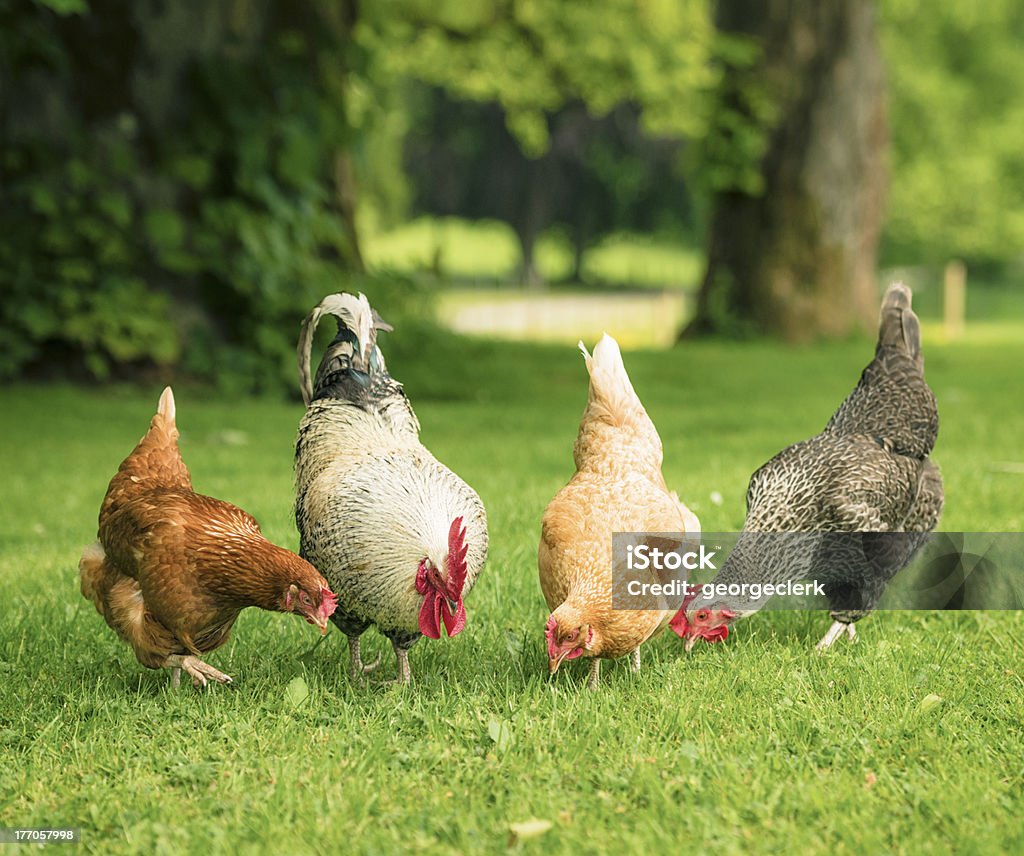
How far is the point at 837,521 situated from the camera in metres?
4.83

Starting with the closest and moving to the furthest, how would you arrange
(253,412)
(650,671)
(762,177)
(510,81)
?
(650,671) → (253,412) → (762,177) → (510,81)

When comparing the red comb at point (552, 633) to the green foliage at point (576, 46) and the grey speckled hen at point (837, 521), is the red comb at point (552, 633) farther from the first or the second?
the green foliage at point (576, 46)

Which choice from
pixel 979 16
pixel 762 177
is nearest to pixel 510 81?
pixel 762 177

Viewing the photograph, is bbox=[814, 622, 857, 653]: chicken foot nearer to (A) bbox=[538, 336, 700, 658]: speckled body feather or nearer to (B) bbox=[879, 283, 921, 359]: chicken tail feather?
(A) bbox=[538, 336, 700, 658]: speckled body feather

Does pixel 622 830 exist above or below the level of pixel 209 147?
below

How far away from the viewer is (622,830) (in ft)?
10.9

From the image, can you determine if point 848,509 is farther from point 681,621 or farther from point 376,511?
point 376,511

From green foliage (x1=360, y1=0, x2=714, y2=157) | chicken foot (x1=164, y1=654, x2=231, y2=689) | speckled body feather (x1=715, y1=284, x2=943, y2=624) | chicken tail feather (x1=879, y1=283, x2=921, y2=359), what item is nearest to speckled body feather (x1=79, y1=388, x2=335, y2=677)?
chicken foot (x1=164, y1=654, x2=231, y2=689)

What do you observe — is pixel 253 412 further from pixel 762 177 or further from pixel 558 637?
pixel 762 177

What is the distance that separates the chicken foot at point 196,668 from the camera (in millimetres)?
4289

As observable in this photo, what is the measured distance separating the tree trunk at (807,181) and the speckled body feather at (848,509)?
12.4 meters

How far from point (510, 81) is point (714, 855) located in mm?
17034

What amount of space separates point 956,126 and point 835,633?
36749 mm

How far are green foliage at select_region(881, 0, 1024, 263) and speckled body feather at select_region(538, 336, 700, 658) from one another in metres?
33.1
